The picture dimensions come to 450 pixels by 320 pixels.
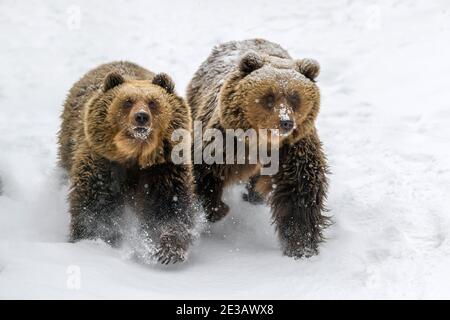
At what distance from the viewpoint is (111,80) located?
271 inches

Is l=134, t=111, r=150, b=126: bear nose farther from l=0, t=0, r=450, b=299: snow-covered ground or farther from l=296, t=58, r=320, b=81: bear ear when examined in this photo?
l=296, t=58, r=320, b=81: bear ear

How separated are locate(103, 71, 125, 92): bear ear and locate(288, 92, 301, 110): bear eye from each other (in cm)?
168

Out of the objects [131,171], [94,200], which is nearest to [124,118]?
[131,171]

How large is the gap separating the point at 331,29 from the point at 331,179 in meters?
5.09

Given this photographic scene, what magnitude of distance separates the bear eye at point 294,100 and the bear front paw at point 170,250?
1.71 m

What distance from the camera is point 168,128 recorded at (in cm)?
682

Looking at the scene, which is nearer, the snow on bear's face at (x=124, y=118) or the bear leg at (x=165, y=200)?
the snow on bear's face at (x=124, y=118)

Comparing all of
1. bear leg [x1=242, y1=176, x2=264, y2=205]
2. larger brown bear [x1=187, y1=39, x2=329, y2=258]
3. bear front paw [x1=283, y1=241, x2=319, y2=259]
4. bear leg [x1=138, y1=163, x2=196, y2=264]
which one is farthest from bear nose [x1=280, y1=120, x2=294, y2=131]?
bear leg [x1=242, y1=176, x2=264, y2=205]

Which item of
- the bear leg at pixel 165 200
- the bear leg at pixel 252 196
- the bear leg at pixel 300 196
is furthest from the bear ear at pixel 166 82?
the bear leg at pixel 252 196

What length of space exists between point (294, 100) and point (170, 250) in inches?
73.4

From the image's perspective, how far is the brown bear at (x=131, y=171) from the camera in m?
6.68

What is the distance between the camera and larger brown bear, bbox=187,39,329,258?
6777 mm

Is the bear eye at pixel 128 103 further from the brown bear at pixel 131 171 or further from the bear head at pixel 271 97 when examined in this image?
the bear head at pixel 271 97
